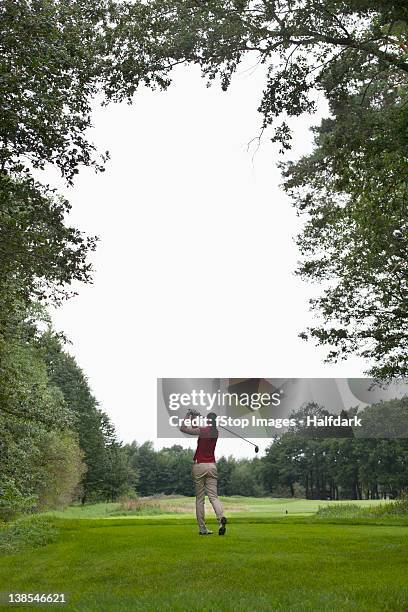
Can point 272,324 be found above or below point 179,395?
above

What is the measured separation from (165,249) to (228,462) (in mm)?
31956

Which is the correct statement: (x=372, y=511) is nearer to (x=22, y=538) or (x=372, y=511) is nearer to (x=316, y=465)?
(x=22, y=538)

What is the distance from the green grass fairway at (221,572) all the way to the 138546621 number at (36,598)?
0.21 m

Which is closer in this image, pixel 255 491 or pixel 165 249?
pixel 165 249

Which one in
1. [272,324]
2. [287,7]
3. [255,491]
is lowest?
[255,491]

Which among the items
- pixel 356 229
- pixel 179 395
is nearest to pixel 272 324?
pixel 179 395

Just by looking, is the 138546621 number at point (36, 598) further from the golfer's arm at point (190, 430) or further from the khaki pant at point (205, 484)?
the khaki pant at point (205, 484)

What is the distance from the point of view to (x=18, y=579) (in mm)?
10078

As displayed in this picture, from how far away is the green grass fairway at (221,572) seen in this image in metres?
7.22

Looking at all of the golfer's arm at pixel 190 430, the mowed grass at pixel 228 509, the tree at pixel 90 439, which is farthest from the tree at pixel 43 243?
the tree at pixel 90 439

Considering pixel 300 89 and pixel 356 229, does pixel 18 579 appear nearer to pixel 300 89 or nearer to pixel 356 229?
pixel 300 89

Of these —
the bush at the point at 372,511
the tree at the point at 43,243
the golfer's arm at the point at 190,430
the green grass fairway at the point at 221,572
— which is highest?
the tree at the point at 43,243

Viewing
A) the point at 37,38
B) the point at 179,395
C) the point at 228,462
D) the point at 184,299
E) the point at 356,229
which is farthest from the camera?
the point at 228,462

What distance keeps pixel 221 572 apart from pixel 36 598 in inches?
104
